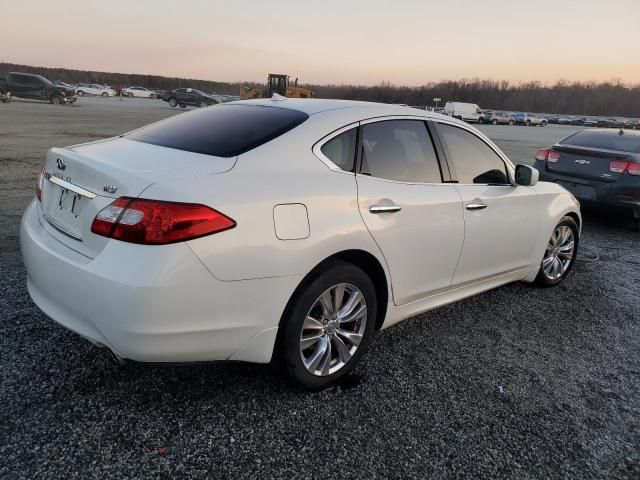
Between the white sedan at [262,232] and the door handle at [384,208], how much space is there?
0.05 ft

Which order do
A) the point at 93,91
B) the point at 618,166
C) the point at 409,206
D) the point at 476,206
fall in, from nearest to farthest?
the point at 409,206 → the point at 476,206 → the point at 618,166 → the point at 93,91

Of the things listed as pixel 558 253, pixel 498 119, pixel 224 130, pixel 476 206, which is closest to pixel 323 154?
pixel 224 130

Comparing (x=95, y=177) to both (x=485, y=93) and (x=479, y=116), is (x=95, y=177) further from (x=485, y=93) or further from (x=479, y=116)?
(x=485, y=93)

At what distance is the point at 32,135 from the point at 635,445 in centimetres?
1593

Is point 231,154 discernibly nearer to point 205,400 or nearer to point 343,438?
point 205,400

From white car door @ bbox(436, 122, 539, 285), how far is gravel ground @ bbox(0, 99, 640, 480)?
0.54 m

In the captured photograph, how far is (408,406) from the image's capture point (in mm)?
2836

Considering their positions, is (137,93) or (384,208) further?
(137,93)

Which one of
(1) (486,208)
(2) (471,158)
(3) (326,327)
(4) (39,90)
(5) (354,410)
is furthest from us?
(4) (39,90)

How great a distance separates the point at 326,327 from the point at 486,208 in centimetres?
162

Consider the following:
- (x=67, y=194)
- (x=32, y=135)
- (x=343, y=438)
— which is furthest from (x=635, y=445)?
(x=32, y=135)

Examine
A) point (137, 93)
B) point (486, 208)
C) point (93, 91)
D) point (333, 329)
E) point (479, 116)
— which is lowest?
point (333, 329)

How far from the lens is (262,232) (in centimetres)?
239

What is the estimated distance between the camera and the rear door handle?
9.52 feet
